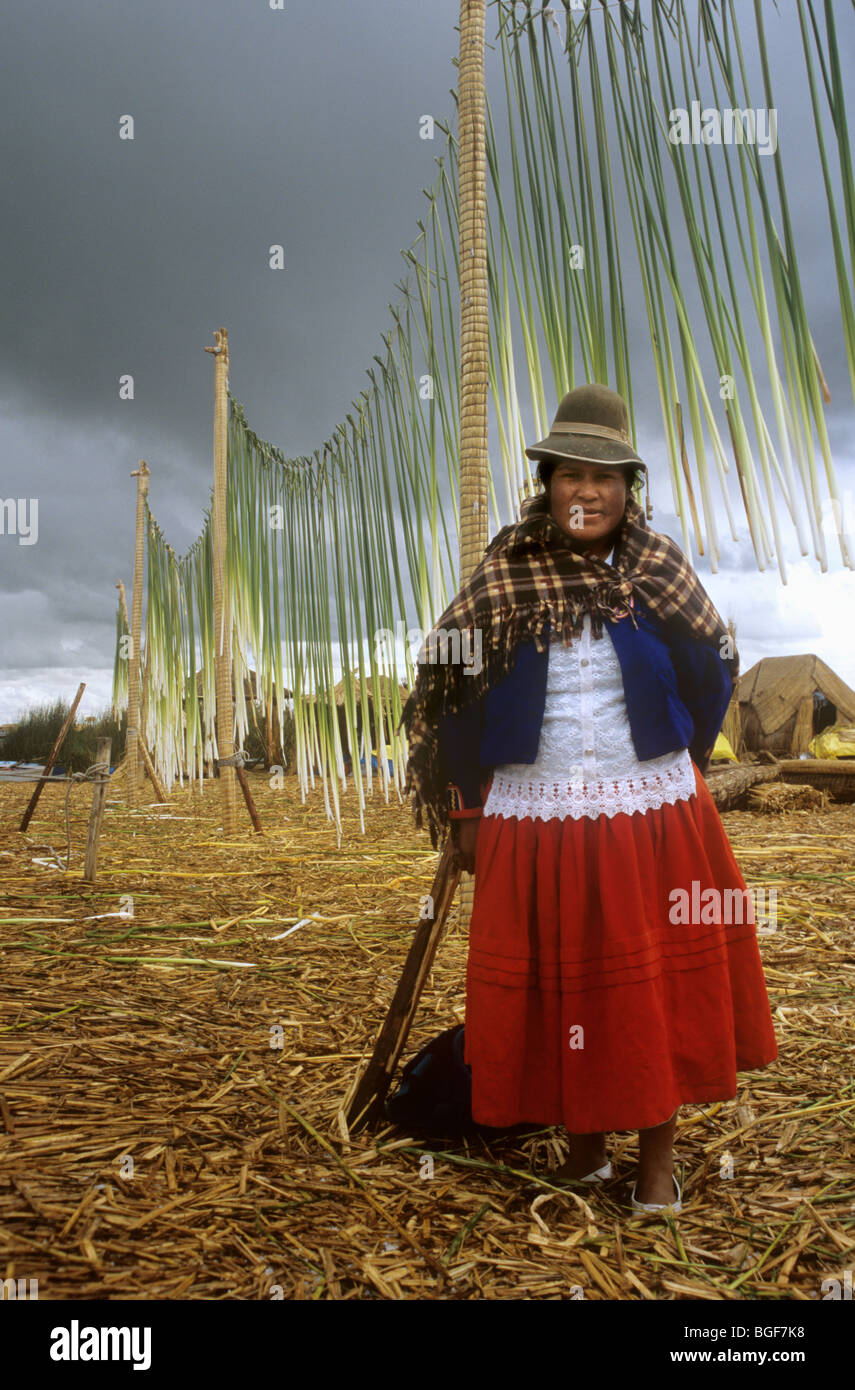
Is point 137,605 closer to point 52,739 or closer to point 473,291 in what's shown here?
point 473,291

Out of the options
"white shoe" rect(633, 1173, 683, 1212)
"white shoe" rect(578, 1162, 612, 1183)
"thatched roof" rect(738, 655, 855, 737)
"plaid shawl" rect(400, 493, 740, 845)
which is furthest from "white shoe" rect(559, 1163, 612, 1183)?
"thatched roof" rect(738, 655, 855, 737)

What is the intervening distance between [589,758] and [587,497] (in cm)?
47

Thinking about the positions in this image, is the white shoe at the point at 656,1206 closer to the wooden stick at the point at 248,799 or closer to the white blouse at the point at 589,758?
the white blouse at the point at 589,758

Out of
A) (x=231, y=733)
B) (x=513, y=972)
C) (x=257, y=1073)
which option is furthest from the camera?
→ (x=231, y=733)

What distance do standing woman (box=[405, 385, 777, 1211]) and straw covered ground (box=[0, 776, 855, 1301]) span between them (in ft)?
0.54

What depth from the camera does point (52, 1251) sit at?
1.36 meters

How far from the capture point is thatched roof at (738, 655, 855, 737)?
35.5ft

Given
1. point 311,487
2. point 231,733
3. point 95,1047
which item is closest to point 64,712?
point 231,733

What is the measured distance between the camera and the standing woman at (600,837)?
1.54 meters
